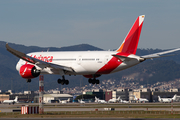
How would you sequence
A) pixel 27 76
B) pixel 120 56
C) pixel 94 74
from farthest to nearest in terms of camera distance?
pixel 94 74 < pixel 27 76 < pixel 120 56

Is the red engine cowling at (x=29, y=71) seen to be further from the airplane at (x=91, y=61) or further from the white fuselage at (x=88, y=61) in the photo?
the white fuselage at (x=88, y=61)

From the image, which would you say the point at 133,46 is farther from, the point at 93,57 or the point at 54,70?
the point at 54,70

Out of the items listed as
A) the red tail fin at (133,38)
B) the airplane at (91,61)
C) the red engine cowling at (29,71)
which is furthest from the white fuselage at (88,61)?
the red tail fin at (133,38)

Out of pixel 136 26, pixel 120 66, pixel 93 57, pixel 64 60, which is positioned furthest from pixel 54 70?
pixel 136 26

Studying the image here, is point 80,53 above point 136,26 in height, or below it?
below

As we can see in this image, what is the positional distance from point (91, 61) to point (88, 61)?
2.16ft

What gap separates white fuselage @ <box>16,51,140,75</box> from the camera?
6425 centimetres

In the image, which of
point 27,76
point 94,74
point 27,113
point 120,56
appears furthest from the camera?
point 27,113

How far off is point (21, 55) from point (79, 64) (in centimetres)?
1167

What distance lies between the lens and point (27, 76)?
67.5 m

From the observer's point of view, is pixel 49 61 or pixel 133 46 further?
pixel 49 61

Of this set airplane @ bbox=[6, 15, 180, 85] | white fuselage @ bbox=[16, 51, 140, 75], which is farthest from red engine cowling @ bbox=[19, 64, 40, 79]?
white fuselage @ bbox=[16, 51, 140, 75]

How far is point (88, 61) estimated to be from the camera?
218ft

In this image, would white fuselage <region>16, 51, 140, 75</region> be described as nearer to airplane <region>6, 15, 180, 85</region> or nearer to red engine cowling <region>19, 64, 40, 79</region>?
airplane <region>6, 15, 180, 85</region>
